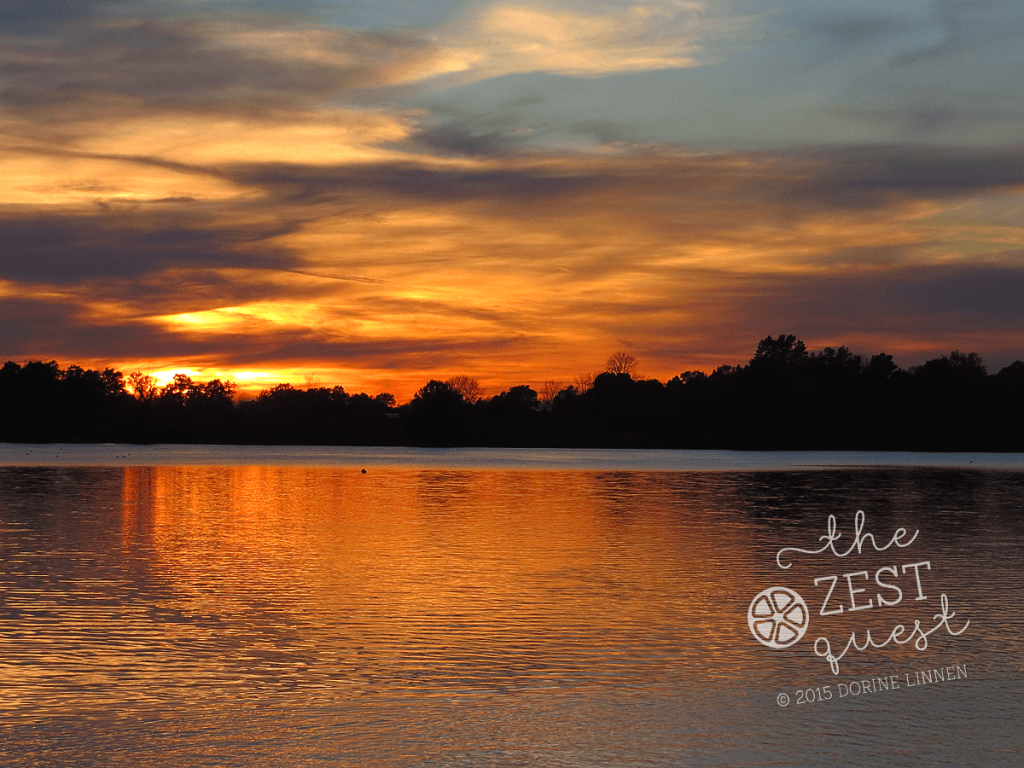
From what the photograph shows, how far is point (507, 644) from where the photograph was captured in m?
13.9

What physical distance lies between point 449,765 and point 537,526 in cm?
2089

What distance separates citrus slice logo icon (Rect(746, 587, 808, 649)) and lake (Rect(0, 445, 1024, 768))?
0.08m

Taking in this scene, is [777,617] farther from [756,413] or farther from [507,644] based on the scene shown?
[756,413]

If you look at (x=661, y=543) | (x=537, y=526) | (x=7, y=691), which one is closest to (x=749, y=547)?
(x=661, y=543)

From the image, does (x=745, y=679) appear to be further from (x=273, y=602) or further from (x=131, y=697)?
(x=273, y=602)

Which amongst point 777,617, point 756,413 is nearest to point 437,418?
point 756,413

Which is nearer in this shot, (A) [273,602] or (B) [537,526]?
(A) [273,602]

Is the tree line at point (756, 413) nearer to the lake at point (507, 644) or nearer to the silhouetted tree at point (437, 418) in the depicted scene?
the silhouetted tree at point (437, 418)

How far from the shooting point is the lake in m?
9.76

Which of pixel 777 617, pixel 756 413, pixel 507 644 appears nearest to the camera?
pixel 507 644

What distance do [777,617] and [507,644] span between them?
15.0 ft

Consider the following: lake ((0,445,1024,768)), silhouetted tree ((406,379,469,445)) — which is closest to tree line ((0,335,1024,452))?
silhouetted tree ((406,379,469,445))

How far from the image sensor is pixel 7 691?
36.8ft

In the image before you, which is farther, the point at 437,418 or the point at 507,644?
the point at 437,418
